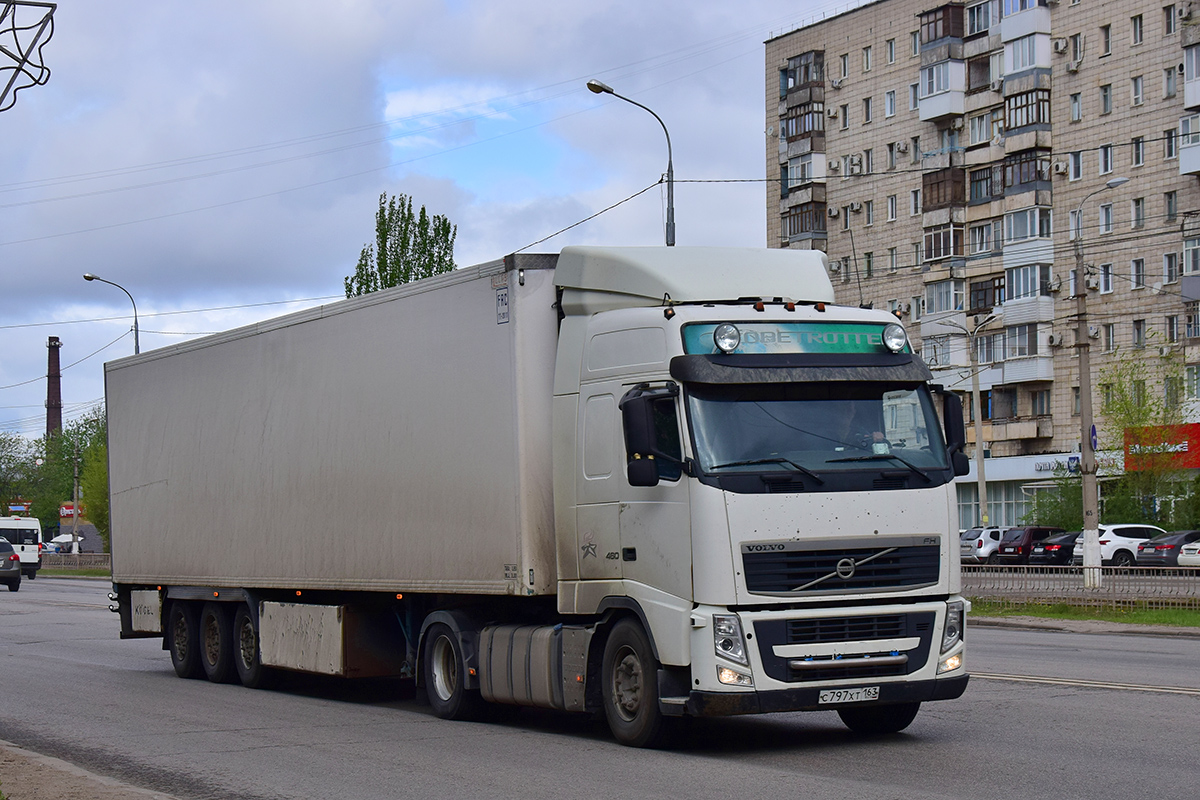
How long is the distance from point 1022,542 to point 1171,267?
47.4ft

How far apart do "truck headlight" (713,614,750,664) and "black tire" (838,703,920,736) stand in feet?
4.83

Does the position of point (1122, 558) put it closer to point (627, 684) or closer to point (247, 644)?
point (247, 644)

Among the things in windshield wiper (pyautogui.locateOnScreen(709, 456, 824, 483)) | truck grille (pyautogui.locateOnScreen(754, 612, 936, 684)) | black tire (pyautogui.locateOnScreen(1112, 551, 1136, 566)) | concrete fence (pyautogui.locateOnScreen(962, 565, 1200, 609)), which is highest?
windshield wiper (pyautogui.locateOnScreen(709, 456, 824, 483))

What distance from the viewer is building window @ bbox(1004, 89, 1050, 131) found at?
2623 inches

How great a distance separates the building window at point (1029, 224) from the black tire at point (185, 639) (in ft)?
178

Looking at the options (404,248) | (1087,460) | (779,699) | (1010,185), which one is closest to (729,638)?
(779,699)

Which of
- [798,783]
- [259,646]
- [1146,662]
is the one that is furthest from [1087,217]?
[798,783]

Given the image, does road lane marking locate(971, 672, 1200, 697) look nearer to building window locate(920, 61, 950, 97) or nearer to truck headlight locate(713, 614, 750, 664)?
truck headlight locate(713, 614, 750, 664)

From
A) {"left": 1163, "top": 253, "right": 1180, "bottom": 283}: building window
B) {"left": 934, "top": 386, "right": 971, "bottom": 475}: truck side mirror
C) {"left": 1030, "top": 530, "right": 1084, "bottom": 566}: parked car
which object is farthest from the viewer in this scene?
{"left": 1163, "top": 253, "right": 1180, "bottom": 283}: building window

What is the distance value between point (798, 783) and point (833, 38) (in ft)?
235

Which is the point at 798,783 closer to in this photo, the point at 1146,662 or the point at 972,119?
the point at 1146,662

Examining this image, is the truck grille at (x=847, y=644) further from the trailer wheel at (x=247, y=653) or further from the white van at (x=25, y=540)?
the white van at (x=25, y=540)

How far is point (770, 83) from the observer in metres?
80.4

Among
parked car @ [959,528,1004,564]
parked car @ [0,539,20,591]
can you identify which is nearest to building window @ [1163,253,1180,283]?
parked car @ [959,528,1004,564]
